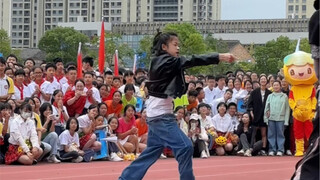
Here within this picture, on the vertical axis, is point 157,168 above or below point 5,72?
below

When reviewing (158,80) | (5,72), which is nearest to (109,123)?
(5,72)

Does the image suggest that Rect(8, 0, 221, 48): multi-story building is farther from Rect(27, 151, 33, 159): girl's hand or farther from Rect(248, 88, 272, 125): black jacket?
Rect(27, 151, 33, 159): girl's hand

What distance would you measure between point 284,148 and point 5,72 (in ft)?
21.3

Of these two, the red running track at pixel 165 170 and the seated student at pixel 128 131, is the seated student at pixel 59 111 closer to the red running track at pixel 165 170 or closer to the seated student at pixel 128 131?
the red running track at pixel 165 170

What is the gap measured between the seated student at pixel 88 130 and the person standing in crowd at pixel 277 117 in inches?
166

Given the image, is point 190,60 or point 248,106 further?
point 248,106

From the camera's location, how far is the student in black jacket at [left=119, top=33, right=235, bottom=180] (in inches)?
332

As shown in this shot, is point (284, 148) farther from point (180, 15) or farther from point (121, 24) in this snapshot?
point (180, 15)

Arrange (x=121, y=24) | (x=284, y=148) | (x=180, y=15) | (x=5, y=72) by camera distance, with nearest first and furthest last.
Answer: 1. (x=5, y=72)
2. (x=284, y=148)
3. (x=121, y=24)
4. (x=180, y=15)

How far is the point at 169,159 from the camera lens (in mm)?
15141

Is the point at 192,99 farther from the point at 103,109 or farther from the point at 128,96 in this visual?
the point at 103,109

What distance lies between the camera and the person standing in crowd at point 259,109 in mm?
17047

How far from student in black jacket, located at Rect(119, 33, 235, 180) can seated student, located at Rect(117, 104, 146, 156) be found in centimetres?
635

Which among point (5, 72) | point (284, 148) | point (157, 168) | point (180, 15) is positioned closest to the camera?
point (157, 168)
